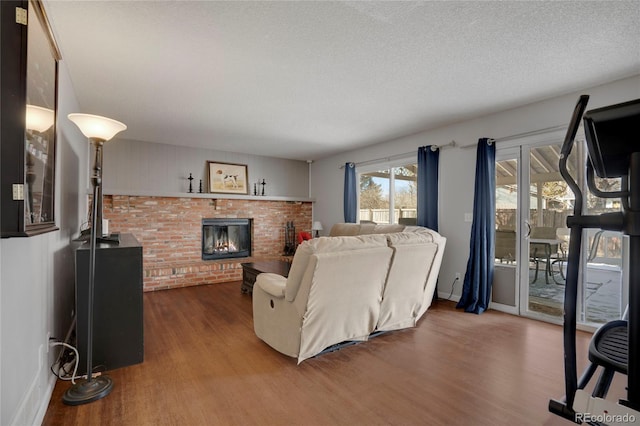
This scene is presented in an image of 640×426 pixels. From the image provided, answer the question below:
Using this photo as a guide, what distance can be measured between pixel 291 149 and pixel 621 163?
5.31m

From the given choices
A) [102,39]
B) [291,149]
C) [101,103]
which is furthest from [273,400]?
[291,149]

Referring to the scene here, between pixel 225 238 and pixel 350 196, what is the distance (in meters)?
2.55

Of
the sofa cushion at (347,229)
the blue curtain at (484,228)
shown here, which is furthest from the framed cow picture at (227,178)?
the blue curtain at (484,228)

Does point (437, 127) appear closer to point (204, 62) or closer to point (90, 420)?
point (204, 62)

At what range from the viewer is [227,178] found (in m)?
6.09

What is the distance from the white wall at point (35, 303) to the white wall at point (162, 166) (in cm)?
246

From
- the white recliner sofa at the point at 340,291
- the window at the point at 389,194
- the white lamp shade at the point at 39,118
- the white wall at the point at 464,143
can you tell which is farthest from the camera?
the window at the point at 389,194

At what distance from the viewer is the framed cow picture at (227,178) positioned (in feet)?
19.5

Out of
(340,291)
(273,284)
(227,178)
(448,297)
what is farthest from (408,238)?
(227,178)

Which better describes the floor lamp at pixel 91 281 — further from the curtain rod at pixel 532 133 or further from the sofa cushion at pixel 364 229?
the curtain rod at pixel 532 133

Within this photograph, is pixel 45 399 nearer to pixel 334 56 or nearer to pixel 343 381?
pixel 343 381

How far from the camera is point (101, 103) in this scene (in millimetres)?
3559

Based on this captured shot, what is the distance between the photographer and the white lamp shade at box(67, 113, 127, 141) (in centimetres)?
195

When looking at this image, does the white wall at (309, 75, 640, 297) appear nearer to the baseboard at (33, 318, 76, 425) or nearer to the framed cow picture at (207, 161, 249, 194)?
the framed cow picture at (207, 161, 249, 194)
